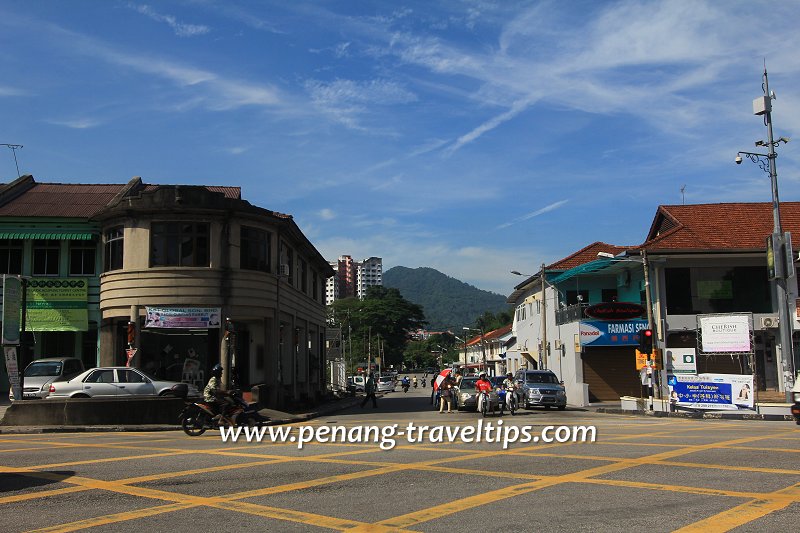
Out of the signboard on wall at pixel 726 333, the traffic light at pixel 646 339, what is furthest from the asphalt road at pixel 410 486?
the signboard on wall at pixel 726 333

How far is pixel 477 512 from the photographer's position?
8164 millimetres

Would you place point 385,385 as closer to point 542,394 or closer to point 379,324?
point 542,394

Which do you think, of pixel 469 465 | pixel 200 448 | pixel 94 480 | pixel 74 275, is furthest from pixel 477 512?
pixel 74 275

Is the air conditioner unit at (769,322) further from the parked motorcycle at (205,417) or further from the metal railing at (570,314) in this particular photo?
the parked motorcycle at (205,417)

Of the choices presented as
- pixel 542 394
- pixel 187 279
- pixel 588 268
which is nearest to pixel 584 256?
pixel 588 268

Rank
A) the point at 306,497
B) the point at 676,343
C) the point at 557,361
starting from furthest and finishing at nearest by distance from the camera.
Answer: the point at 557,361 → the point at 676,343 → the point at 306,497

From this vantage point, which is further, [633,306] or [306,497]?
[633,306]

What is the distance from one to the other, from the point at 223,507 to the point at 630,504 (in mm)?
4659

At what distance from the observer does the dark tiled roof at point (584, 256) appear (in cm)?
4603

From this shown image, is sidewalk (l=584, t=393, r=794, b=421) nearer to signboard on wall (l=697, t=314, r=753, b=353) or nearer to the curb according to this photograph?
the curb

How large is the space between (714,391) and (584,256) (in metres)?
21.4

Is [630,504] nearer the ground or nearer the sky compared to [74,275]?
nearer the ground

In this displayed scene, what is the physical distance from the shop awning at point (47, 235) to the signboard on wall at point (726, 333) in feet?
90.1

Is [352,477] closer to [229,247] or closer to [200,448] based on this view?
[200,448]
